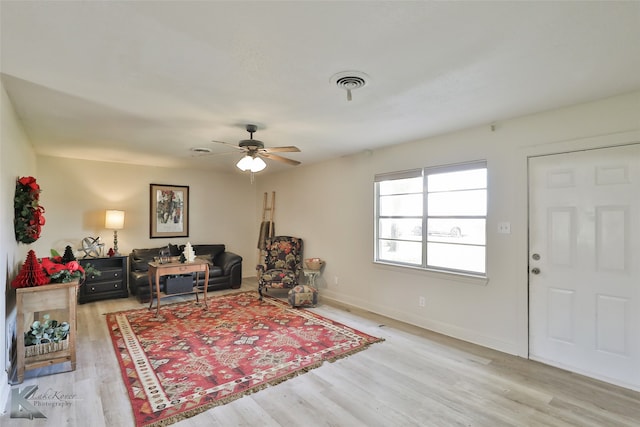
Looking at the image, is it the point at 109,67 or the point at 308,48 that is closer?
the point at 308,48

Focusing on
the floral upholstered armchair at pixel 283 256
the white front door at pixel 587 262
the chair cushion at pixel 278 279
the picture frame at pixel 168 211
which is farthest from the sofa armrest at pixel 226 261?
the white front door at pixel 587 262

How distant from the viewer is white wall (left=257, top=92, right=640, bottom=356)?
9.34ft

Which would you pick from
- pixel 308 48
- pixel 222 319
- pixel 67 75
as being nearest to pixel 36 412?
pixel 222 319

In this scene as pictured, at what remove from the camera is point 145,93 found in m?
2.54

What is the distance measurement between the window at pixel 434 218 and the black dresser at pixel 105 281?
422cm

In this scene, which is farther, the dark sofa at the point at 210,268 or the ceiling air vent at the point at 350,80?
the dark sofa at the point at 210,268

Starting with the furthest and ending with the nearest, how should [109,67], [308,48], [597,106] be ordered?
[597,106] < [109,67] < [308,48]

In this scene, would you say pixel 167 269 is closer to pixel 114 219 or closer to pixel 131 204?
pixel 114 219

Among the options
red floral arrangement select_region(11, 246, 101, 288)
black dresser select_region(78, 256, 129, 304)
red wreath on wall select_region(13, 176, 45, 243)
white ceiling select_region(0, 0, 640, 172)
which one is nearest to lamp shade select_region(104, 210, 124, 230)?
black dresser select_region(78, 256, 129, 304)

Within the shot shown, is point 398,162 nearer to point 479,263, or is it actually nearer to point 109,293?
point 479,263

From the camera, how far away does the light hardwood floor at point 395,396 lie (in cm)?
213

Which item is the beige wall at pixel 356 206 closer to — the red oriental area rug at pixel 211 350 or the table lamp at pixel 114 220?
the table lamp at pixel 114 220

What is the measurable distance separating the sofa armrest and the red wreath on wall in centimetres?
316

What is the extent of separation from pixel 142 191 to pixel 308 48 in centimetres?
520
